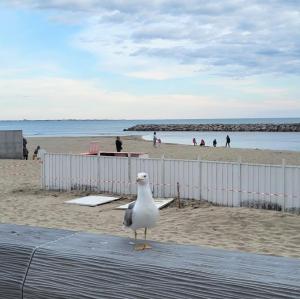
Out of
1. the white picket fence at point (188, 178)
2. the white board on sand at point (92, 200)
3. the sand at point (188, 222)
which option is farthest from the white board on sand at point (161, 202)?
the white board on sand at point (92, 200)

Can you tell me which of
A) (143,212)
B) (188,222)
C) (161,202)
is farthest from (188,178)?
(143,212)

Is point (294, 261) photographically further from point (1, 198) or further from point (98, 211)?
point (1, 198)

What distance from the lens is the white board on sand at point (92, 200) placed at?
13.6m

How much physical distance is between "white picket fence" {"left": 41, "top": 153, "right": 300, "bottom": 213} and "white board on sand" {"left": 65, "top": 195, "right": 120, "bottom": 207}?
0.67 metres

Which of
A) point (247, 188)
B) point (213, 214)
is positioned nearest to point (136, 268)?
point (213, 214)

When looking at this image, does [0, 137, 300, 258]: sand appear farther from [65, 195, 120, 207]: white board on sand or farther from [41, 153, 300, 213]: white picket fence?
[41, 153, 300, 213]: white picket fence

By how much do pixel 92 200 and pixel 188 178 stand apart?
2.76m

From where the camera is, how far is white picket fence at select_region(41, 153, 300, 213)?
11688mm

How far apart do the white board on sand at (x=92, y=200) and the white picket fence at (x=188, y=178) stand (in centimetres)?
67

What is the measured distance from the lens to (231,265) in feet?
7.32

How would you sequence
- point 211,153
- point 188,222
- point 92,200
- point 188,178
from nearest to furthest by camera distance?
point 188,222
point 188,178
point 92,200
point 211,153

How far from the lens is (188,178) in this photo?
13.5m

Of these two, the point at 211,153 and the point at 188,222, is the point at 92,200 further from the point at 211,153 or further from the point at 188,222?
the point at 211,153

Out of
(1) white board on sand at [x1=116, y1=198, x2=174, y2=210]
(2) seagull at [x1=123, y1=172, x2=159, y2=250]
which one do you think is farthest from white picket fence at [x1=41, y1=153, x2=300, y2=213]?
(2) seagull at [x1=123, y1=172, x2=159, y2=250]
